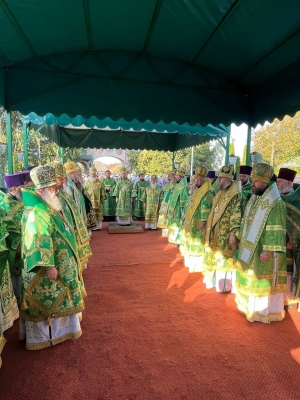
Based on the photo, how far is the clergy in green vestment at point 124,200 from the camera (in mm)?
9922

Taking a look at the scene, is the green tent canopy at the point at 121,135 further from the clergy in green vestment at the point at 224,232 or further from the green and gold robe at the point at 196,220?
the clergy in green vestment at the point at 224,232

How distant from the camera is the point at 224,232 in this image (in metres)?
4.24

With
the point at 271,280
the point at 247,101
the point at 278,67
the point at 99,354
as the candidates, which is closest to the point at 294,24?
the point at 278,67

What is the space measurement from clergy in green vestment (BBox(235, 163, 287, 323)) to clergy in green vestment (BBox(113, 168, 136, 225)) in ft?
21.8

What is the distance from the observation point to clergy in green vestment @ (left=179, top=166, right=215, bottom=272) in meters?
4.80

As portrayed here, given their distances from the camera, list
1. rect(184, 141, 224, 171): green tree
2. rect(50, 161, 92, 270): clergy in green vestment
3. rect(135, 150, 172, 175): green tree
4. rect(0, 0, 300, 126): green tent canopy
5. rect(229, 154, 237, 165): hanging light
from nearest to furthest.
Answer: rect(0, 0, 300, 126): green tent canopy < rect(50, 161, 92, 270): clergy in green vestment < rect(229, 154, 237, 165): hanging light < rect(135, 150, 172, 175): green tree < rect(184, 141, 224, 171): green tree

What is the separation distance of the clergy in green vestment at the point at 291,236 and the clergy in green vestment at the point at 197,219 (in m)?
1.29

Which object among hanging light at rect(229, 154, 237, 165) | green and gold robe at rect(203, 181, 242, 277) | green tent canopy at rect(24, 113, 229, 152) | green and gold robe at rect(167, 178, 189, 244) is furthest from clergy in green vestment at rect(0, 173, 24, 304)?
hanging light at rect(229, 154, 237, 165)

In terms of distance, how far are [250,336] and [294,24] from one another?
3.55 m

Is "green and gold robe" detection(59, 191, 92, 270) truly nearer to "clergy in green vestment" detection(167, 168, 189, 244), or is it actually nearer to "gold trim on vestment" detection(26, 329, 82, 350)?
"gold trim on vestment" detection(26, 329, 82, 350)

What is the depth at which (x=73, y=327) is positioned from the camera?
311 cm

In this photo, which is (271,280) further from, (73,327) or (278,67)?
(278,67)

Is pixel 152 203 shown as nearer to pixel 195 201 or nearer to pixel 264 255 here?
pixel 195 201

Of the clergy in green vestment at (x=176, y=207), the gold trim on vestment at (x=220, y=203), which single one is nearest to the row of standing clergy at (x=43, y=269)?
the gold trim on vestment at (x=220, y=203)
